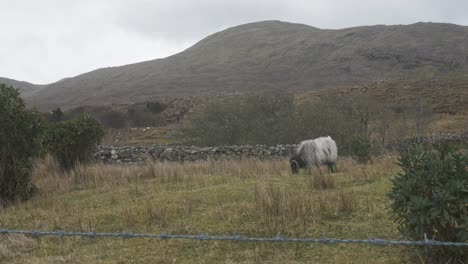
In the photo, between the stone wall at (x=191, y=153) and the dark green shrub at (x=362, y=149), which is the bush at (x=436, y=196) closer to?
the dark green shrub at (x=362, y=149)

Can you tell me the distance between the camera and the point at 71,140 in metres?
16.6

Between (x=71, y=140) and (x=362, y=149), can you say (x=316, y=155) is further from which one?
(x=71, y=140)

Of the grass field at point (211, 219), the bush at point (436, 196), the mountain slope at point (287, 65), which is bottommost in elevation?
the grass field at point (211, 219)

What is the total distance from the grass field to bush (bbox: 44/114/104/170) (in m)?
3.66

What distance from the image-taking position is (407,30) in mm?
128500

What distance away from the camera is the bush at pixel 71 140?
1653 cm

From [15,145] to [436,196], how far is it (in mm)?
10316

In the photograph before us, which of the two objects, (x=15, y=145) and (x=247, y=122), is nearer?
(x=15, y=145)

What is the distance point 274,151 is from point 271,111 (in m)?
7.82

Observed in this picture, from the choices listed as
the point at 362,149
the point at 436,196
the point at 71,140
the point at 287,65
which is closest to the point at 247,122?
the point at 362,149

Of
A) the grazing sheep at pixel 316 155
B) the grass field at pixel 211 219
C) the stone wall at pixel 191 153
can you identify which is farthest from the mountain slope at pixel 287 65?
the grass field at pixel 211 219

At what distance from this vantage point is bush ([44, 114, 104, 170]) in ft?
54.2

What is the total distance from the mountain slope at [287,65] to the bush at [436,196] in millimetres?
75418

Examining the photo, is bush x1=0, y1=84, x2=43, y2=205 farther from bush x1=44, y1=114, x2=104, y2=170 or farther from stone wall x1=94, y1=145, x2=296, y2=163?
stone wall x1=94, y1=145, x2=296, y2=163
